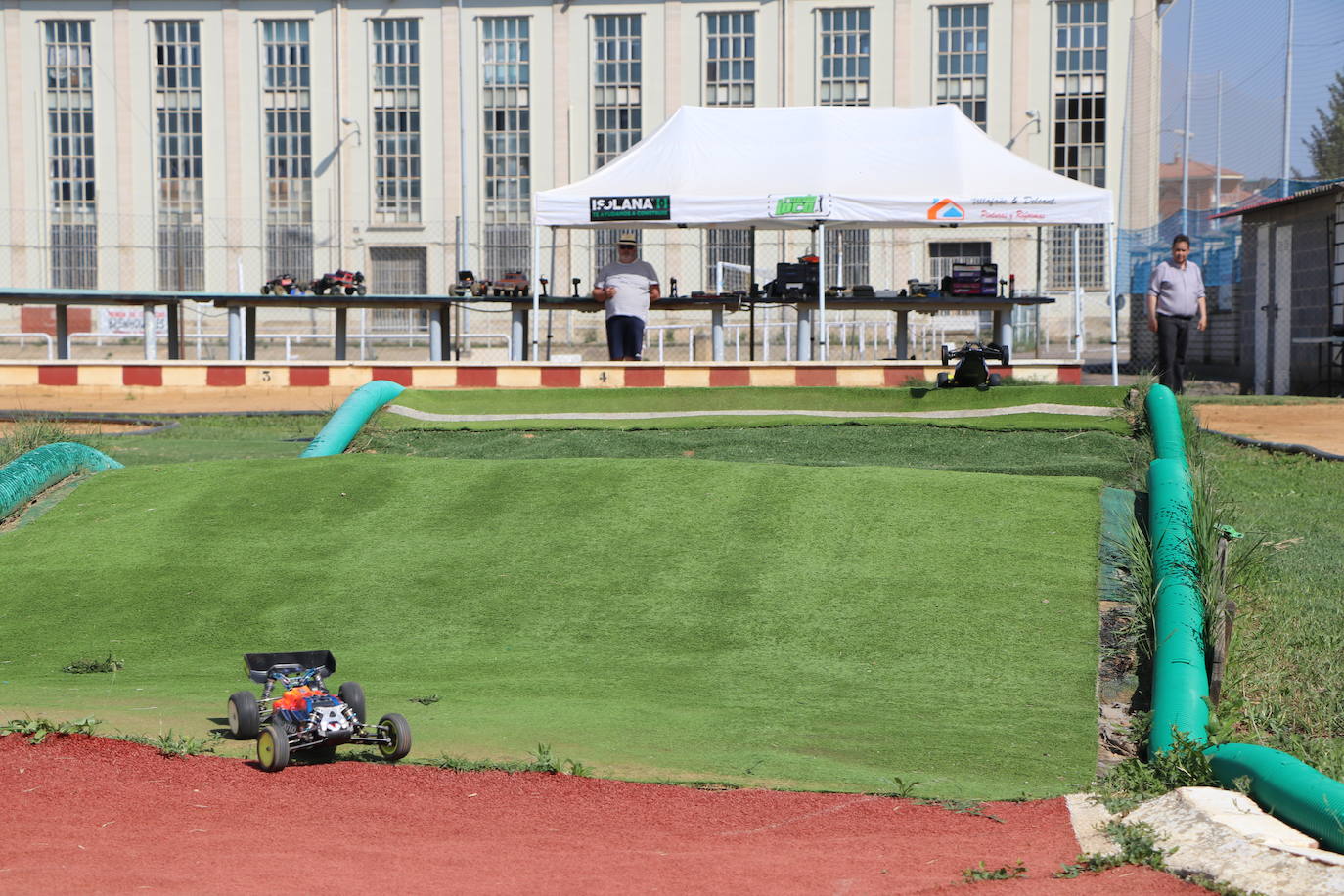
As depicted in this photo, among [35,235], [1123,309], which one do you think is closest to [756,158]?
[1123,309]

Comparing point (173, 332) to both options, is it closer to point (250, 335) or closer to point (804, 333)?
point (250, 335)

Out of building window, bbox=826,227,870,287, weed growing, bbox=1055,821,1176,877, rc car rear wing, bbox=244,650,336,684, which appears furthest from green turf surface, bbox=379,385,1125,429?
building window, bbox=826,227,870,287

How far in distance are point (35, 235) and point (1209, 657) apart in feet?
150

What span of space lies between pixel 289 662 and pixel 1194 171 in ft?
146

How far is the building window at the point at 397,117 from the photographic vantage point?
45.3 meters

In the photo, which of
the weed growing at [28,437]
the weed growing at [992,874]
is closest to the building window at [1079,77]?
the weed growing at [28,437]

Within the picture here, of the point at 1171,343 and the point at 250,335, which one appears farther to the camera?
the point at 250,335

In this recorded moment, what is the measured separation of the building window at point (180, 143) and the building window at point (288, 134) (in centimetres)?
225

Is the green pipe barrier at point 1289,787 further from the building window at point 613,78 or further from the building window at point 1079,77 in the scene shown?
the building window at point 613,78

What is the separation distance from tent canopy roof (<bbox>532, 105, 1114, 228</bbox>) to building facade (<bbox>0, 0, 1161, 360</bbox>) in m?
24.4

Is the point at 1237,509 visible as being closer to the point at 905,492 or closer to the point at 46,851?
the point at 905,492

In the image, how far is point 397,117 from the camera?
45.4 metres

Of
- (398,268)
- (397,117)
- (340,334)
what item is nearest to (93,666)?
(340,334)

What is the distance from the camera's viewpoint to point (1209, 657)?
6.00 m
